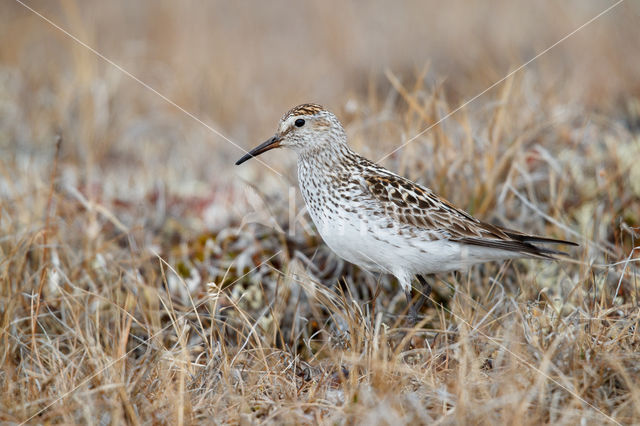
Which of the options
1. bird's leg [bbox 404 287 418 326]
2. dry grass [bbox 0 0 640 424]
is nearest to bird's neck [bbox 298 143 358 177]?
dry grass [bbox 0 0 640 424]

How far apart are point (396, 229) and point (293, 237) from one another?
1325 millimetres

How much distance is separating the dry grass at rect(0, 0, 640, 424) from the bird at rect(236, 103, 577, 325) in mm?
249

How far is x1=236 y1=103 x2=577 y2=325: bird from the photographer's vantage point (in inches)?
148

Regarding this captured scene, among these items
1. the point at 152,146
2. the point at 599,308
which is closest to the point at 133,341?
the point at 599,308

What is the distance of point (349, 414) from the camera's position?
278 centimetres

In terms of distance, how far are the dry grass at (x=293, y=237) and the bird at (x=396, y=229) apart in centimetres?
25

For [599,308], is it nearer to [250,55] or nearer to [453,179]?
[453,179]

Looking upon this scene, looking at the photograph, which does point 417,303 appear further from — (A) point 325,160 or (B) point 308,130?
(B) point 308,130

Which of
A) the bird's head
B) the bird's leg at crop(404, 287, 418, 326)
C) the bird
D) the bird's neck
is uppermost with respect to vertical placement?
the bird's head

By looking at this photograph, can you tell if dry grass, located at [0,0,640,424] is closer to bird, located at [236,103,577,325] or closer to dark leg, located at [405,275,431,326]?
dark leg, located at [405,275,431,326]

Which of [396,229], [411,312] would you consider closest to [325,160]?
[396,229]

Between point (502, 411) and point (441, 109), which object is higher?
point (441, 109)

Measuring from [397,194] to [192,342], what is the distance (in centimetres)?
178

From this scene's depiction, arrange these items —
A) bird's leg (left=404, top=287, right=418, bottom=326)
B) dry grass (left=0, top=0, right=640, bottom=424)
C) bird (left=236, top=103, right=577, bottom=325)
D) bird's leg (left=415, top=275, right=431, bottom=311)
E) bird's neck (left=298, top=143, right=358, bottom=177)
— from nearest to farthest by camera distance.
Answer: dry grass (left=0, top=0, right=640, bottom=424), bird (left=236, top=103, right=577, bottom=325), bird's leg (left=404, top=287, right=418, bottom=326), bird's neck (left=298, top=143, right=358, bottom=177), bird's leg (left=415, top=275, right=431, bottom=311)
